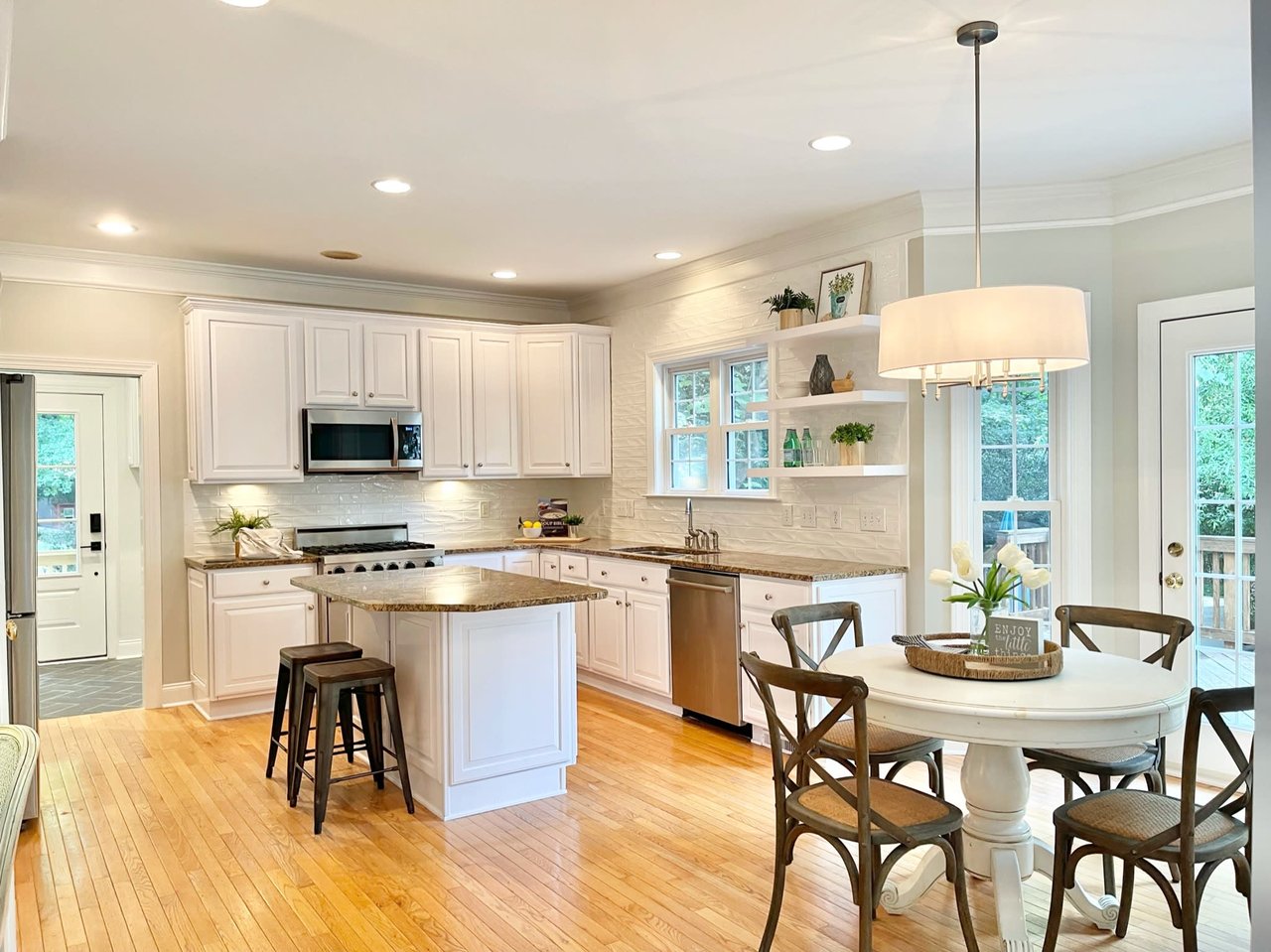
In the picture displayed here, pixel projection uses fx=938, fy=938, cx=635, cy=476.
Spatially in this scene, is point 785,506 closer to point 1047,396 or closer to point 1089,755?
point 1047,396

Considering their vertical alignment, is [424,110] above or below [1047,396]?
above

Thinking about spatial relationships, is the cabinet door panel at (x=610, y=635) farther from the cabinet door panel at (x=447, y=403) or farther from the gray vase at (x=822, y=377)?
the gray vase at (x=822, y=377)

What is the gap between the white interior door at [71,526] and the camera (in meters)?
7.00

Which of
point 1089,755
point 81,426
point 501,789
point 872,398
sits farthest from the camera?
point 81,426

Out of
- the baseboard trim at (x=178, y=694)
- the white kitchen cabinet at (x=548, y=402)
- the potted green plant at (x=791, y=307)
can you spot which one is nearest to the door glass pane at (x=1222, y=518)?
the potted green plant at (x=791, y=307)

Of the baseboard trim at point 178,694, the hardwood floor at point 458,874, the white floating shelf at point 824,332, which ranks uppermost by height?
the white floating shelf at point 824,332

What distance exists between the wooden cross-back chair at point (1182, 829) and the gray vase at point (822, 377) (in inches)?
102

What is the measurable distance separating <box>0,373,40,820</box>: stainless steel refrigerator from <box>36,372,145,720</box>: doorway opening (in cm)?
339

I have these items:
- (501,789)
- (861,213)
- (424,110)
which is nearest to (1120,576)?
(861,213)

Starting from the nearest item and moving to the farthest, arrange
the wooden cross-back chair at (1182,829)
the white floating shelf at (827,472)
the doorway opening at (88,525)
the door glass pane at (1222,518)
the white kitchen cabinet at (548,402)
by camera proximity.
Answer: the wooden cross-back chair at (1182,829)
the door glass pane at (1222,518)
the white floating shelf at (827,472)
the white kitchen cabinet at (548,402)
the doorway opening at (88,525)

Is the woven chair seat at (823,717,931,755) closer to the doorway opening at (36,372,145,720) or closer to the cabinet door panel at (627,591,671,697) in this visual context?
the cabinet door panel at (627,591,671,697)

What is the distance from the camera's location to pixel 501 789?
12.6 feet

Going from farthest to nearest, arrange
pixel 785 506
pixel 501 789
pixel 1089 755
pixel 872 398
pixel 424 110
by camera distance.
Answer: pixel 785 506
pixel 872 398
pixel 501 789
pixel 424 110
pixel 1089 755

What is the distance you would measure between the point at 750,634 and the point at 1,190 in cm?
399
